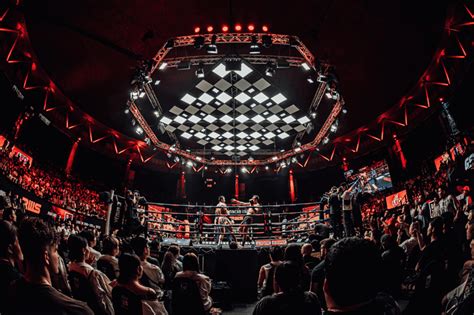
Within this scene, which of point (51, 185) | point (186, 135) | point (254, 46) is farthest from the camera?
point (186, 135)

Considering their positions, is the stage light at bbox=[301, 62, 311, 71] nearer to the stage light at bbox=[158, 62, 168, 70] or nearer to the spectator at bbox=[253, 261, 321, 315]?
the stage light at bbox=[158, 62, 168, 70]

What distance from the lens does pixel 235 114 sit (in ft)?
35.6

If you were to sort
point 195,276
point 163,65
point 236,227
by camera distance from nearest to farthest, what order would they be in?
point 195,276
point 163,65
point 236,227

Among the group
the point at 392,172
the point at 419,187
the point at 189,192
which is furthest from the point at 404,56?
the point at 189,192

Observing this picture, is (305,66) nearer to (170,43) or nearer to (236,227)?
(170,43)

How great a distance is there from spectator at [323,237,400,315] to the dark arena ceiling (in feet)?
22.0

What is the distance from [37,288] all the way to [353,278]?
1.28m

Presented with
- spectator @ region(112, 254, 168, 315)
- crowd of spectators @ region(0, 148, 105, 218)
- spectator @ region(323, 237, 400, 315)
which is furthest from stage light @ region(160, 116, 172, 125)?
spectator @ region(323, 237, 400, 315)

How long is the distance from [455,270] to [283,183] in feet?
42.8

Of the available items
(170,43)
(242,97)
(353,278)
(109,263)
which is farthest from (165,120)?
(353,278)

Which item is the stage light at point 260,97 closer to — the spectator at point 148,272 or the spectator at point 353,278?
the spectator at point 148,272

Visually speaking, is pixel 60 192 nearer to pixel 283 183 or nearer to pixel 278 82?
pixel 278 82

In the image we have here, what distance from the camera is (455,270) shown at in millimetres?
2557

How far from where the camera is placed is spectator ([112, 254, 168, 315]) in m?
2.19
